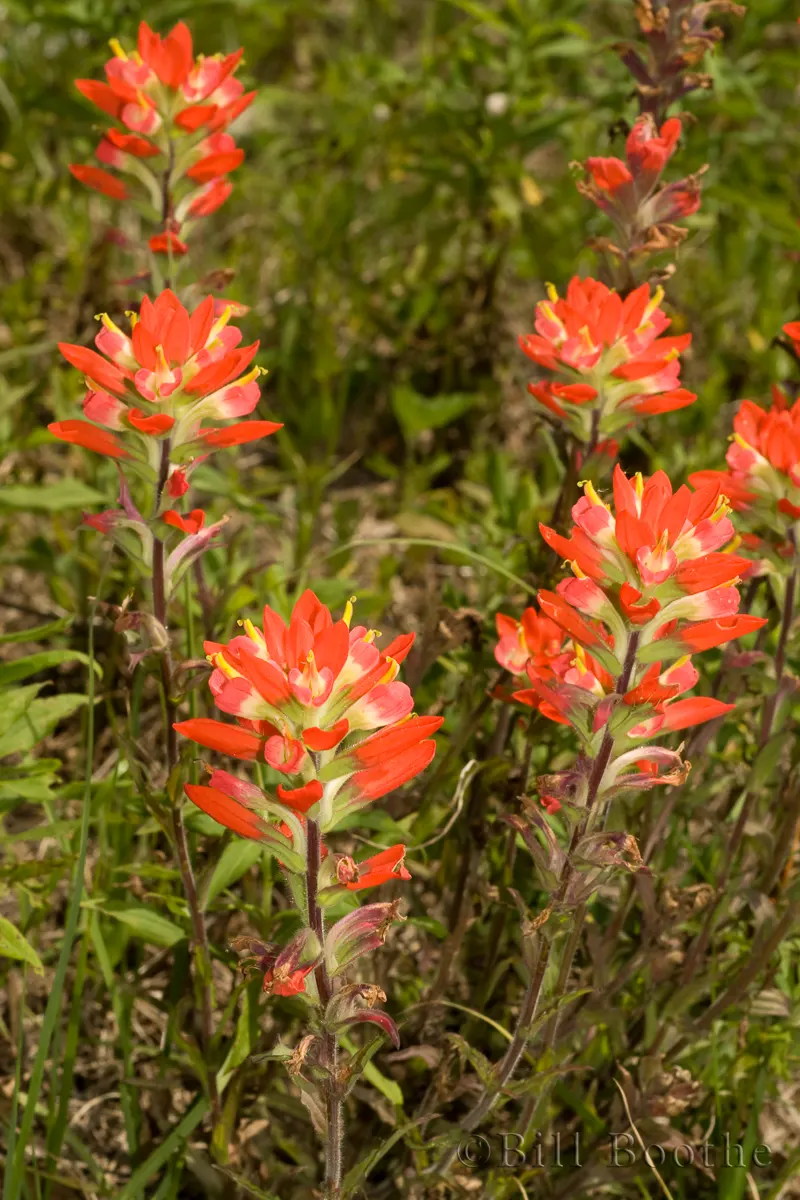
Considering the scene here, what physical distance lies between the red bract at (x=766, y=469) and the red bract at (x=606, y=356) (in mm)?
120

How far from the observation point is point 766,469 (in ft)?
6.19

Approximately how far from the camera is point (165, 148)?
2.12 meters

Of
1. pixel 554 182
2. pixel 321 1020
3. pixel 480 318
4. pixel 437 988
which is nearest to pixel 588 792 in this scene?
pixel 321 1020

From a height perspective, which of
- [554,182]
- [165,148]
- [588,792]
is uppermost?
[554,182]

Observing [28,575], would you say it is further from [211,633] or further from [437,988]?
[437,988]

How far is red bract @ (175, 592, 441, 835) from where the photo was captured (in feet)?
4.16

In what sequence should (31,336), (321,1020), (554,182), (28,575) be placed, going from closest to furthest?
1. (321,1020)
2. (28,575)
3. (31,336)
4. (554,182)

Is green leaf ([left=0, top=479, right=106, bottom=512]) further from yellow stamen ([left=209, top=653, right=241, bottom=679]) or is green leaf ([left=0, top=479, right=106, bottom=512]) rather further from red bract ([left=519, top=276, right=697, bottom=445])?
yellow stamen ([left=209, top=653, right=241, bottom=679])

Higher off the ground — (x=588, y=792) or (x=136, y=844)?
(x=588, y=792)

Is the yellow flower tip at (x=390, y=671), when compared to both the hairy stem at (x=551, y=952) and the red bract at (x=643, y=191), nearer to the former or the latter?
the hairy stem at (x=551, y=952)

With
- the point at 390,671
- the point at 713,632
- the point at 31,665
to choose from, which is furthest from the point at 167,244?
the point at 713,632

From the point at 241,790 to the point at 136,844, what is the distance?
1.26 metres

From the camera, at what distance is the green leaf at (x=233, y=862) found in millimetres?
1912

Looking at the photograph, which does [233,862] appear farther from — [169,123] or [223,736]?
[169,123]
